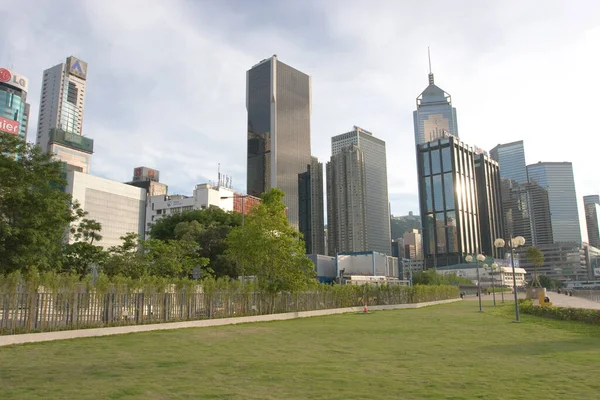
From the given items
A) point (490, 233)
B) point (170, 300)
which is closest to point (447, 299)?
point (170, 300)

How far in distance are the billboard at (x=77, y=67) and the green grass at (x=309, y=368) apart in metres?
188

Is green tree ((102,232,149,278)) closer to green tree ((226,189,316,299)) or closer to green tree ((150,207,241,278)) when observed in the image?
green tree ((226,189,316,299))

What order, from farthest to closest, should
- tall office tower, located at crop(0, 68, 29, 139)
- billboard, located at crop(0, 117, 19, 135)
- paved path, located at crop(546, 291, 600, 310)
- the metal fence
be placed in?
tall office tower, located at crop(0, 68, 29, 139) < billboard, located at crop(0, 117, 19, 135) < paved path, located at crop(546, 291, 600, 310) < the metal fence

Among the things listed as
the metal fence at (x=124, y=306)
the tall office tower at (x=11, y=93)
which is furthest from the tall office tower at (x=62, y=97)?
the metal fence at (x=124, y=306)

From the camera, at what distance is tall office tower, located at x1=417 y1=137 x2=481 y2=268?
178 meters

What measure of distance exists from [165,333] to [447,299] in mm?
49283

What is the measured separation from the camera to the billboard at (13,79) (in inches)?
4183

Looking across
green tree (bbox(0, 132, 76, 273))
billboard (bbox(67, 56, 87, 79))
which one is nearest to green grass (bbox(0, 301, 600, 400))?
green tree (bbox(0, 132, 76, 273))

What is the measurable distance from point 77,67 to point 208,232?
492ft

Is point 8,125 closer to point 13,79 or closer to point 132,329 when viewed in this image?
point 13,79

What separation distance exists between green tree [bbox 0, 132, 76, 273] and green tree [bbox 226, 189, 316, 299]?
1064 centimetres

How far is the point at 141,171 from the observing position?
159875mm

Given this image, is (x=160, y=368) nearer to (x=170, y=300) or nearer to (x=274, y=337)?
(x=274, y=337)

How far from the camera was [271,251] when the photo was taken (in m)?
29.4
